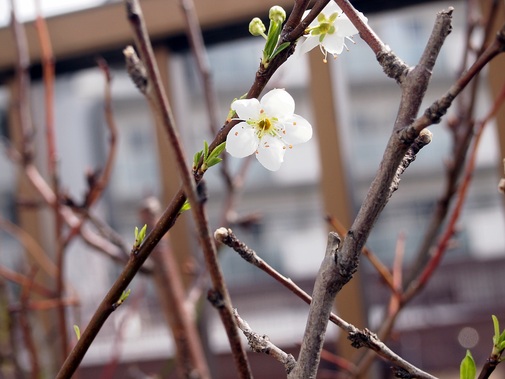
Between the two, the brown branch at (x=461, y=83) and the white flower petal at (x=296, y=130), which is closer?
the brown branch at (x=461, y=83)

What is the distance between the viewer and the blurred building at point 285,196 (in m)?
2.16

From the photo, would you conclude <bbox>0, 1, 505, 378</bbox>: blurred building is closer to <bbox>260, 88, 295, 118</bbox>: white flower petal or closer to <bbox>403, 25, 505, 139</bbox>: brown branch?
<bbox>260, 88, 295, 118</bbox>: white flower petal

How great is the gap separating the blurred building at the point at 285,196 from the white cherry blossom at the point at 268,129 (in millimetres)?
34

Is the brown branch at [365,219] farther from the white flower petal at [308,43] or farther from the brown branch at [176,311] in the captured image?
the brown branch at [176,311]

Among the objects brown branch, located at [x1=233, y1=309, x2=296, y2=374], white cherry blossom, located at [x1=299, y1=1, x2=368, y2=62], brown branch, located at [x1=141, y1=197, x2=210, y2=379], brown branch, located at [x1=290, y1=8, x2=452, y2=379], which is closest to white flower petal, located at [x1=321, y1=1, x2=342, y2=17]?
white cherry blossom, located at [x1=299, y1=1, x2=368, y2=62]

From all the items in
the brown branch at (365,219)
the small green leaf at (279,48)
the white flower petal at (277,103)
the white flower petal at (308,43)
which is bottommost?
the brown branch at (365,219)

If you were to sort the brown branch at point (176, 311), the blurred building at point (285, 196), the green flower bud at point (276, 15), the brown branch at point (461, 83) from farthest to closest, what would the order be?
the blurred building at point (285, 196) < the brown branch at point (176, 311) < the green flower bud at point (276, 15) < the brown branch at point (461, 83)

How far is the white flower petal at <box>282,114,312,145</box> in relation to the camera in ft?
1.56

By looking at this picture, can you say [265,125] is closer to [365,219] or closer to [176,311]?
[365,219]

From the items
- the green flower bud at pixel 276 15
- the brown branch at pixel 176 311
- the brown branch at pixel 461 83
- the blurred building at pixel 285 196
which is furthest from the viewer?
the blurred building at pixel 285 196

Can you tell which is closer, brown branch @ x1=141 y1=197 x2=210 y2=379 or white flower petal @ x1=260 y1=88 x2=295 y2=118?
white flower petal @ x1=260 y1=88 x2=295 y2=118

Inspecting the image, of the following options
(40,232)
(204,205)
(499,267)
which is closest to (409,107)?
(204,205)

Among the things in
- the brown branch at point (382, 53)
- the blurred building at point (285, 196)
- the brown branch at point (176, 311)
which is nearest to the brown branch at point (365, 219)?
the brown branch at point (382, 53)

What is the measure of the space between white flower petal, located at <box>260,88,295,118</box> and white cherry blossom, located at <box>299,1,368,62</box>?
0.03 metres
